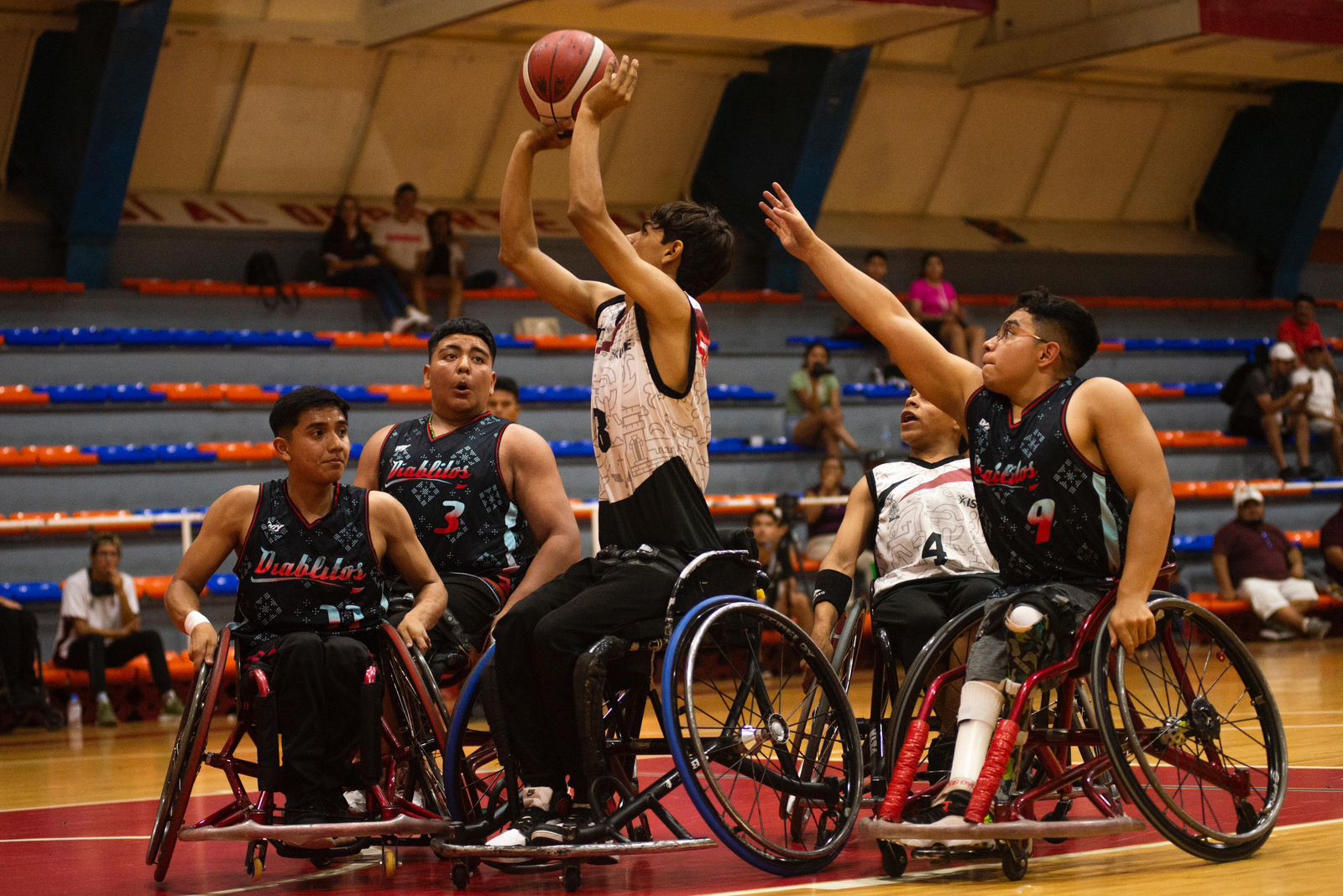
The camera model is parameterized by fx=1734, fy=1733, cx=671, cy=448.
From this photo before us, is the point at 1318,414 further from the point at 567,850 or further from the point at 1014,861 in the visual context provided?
the point at 567,850

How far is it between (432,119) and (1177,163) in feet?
23.0

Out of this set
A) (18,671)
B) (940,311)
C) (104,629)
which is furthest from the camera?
(940,311)

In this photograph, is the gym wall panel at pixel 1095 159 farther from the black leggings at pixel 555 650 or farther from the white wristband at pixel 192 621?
the white wristband at pixel 192 621

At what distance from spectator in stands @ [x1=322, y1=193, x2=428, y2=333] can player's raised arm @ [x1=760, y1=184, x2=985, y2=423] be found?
7683 millimetres

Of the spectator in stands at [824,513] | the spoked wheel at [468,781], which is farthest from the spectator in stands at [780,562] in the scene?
the spoked wheel at [468,781]

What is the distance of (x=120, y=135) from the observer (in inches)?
423

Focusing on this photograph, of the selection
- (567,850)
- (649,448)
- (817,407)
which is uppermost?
(817,407)

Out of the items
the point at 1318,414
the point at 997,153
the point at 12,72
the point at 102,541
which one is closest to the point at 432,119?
the point at 12,72

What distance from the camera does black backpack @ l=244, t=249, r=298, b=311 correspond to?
11281mm

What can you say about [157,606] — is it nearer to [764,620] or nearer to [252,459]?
[252,459]

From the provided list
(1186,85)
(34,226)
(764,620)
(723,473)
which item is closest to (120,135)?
(34,226)

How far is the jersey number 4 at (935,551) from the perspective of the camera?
4.68 meters

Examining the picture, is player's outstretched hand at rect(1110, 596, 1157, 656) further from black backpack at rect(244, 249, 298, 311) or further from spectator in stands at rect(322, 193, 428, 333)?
black backpack at rect(244, 249, 298, 311)

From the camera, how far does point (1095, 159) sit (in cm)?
1545
